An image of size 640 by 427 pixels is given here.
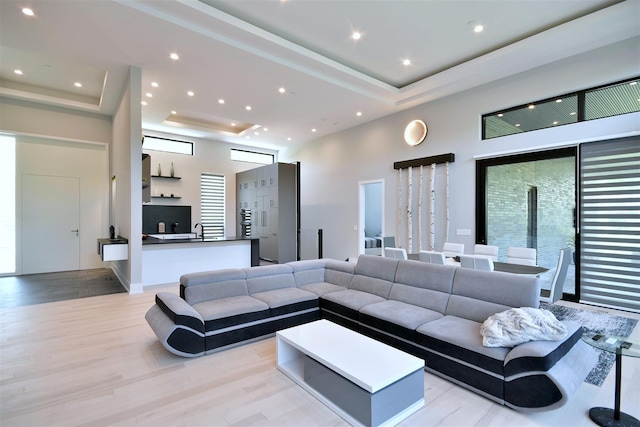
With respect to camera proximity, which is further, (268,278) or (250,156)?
(250,156)

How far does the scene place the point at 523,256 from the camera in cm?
445

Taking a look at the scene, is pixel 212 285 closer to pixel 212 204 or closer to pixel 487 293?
pixel 487 293

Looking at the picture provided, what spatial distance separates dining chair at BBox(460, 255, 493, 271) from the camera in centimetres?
354

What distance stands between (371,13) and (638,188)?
14.6 ft

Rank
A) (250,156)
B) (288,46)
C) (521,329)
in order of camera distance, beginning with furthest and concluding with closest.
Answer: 1. (250,156)
2. (288,46)
3. (521,329)

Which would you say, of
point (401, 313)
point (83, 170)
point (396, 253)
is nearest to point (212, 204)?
point (83, 170)

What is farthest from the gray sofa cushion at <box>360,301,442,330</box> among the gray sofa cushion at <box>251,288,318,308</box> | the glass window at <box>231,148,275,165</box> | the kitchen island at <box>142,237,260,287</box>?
the glass window at <box>231,148,275,165</box>

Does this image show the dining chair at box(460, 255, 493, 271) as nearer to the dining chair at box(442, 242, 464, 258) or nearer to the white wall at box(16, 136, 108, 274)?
the dining chair at box(442, 242, 464, 258)

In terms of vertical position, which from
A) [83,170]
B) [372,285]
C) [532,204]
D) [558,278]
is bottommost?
[372,285]

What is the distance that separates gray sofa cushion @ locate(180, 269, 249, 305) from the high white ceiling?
3.27 meters

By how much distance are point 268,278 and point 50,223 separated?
6451 millimetres

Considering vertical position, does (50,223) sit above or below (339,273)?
above

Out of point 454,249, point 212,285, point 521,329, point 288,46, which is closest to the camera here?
point 521,329

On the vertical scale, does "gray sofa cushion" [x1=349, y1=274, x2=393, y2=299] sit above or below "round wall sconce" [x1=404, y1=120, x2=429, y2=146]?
below
